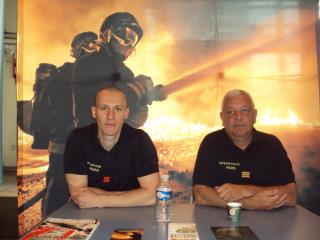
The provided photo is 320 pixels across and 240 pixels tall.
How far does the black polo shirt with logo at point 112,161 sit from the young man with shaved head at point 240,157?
1.18ft

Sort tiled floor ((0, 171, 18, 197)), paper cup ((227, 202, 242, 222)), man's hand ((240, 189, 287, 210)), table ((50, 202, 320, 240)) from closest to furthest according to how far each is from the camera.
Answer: table ((50, 202, 320, 240)), paper cup ((227, 202, 242, 222)), man's hand ((240, 189, 287, 210)), tiled floor ((0, 171, 18, 197))

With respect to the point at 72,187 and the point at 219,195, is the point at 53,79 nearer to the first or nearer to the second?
the point at 72,187

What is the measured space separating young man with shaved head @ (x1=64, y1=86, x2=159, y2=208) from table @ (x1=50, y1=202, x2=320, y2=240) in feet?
0.79

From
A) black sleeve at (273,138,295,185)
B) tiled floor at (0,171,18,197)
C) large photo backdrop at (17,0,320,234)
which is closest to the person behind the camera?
black sleeve at (273,138,295,185)

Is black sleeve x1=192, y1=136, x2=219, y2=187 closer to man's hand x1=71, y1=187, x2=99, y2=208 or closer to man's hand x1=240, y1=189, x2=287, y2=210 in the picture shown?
man's hand x1=240, y1=189, x2=287, y2=210

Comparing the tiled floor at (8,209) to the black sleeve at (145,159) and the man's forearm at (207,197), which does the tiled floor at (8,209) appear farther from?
the man's forearm at (207,197)

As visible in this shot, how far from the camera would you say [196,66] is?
2939 millimetres

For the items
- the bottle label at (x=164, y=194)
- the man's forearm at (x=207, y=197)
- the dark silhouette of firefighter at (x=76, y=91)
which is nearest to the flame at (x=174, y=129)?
the dark silhouette of firefighter at (x=76, y=91)

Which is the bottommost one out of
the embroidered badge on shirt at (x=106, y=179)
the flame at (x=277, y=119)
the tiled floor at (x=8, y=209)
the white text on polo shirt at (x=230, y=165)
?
the tiled floor at (x=8, y=209)

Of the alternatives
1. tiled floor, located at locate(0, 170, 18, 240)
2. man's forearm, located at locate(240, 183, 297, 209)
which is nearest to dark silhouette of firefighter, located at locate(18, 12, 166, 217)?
tiled floor, located at locate(0, 170, 18, 240)

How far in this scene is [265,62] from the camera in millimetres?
2947

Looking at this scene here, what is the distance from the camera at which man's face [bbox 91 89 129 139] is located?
6.93ft

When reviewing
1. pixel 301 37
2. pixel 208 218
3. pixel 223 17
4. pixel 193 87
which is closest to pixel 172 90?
pixel 193 87

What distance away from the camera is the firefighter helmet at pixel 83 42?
2951 millimetres
